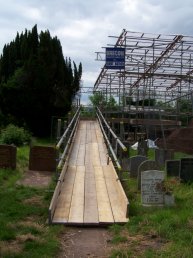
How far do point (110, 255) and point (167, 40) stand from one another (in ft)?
107

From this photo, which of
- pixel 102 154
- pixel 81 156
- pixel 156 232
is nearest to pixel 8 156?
pixel 81 156

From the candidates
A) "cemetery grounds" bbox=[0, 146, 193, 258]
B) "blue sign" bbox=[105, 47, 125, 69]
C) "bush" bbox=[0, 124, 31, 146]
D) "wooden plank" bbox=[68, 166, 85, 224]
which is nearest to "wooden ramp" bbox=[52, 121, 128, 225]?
"wooden plank" bbox=[68, 166, 85, 224]

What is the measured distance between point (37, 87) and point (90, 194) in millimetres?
23718

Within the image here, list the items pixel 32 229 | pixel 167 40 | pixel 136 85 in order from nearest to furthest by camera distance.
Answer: pixel 32 229, pixel 167 40, pixel 136 85

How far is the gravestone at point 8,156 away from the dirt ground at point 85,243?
730 cm

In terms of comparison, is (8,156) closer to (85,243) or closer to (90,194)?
(90,194)

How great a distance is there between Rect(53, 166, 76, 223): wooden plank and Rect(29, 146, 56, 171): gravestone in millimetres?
1607

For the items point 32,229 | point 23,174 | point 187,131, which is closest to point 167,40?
point 187,131

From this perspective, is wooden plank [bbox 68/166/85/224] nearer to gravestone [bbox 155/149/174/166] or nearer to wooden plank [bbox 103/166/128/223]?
wooden plank [bbox 103/166/128/223]

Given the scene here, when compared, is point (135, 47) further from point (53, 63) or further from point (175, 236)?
point (175, 236)

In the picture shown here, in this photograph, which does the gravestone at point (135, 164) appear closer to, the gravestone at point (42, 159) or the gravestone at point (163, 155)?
the gravestone at point (42, 159)

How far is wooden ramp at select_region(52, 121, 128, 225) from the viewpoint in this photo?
30.3 ft

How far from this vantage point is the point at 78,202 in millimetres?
→ 10508

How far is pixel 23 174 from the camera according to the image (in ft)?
49.4
